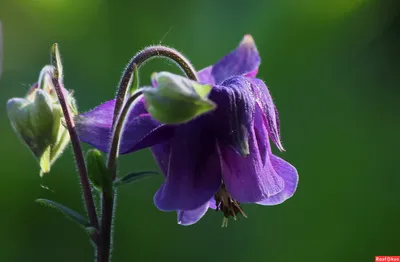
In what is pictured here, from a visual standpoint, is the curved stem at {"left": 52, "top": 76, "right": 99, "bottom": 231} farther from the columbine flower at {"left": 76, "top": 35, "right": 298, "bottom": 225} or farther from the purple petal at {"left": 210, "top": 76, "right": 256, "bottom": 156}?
the purple petal at {"left": 210, "top": 76, "right": 256, "bottom": 156}

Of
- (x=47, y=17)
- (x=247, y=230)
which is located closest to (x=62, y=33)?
(x=47, y=17)

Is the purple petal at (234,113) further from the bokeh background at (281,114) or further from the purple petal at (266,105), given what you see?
the bokeh background at (281,114)

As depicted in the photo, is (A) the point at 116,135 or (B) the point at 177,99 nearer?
(B) the point at 177,99

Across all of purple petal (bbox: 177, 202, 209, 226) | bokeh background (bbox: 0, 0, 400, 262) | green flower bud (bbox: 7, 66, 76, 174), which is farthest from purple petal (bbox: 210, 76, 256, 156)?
bokeh background (bbox: 0, 0, 400, 262)

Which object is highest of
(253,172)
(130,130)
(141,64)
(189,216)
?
(141,64)

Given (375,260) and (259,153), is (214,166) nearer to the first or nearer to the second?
(259,153)

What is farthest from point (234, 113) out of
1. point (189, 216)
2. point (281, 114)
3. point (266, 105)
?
point (281, 114)

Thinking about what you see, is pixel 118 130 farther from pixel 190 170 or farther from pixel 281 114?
pixel 281 114
